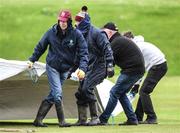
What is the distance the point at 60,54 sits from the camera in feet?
46.4

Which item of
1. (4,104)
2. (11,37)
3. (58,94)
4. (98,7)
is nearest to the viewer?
(58,94)

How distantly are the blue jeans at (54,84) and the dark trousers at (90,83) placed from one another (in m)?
0.39

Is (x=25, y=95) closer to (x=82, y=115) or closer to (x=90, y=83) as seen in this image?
(x=82, y=115)

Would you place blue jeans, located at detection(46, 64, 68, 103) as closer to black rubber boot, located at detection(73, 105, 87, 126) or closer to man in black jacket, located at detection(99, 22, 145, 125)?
black rubber boot, located at detection(73, 105, 87, 126)

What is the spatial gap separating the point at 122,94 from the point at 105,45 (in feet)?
3.21

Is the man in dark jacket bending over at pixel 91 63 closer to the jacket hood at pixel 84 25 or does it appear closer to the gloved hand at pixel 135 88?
the jacket hood at pixel 84 25

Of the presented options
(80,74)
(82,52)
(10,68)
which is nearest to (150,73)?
(82,52)

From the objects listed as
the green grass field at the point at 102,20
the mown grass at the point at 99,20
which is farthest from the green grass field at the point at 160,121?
the mown grass at the point at 99,20

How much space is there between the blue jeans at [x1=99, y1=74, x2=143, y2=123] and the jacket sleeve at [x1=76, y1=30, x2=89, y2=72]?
0.83m

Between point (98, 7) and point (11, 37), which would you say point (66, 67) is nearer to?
point (11, 37)

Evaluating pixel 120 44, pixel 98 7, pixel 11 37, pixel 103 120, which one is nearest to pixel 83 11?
pixel 120 44

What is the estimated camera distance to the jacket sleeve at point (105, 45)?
14.1m

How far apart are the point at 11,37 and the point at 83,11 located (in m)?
29.1

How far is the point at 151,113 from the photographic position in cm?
1533
